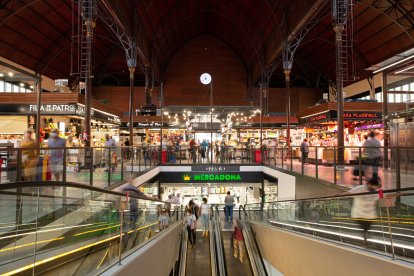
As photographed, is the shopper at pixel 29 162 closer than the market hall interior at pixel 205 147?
No

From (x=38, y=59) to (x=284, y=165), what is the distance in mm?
21271

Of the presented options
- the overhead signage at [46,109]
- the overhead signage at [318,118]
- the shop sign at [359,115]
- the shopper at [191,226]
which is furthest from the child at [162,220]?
the shop sign at [359,115]

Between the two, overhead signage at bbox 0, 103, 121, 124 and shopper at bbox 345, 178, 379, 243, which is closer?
shopper at bbox 345, 178, 379, 243

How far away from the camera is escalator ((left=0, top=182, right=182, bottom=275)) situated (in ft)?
8.51

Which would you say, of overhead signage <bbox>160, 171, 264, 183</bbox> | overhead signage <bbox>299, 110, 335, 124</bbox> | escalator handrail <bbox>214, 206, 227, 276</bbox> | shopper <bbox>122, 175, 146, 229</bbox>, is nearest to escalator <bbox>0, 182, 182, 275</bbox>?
shopper <bbox>122, 175, 146, 229</bbox>

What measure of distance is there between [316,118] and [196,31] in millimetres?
21360


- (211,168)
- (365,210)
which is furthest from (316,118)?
(365,210)

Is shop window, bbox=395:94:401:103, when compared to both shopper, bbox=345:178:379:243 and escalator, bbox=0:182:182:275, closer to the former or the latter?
shopper, bbox=345:178:379:243

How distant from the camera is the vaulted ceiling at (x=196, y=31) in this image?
835 inches

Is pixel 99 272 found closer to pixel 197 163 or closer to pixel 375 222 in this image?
pixel 375 222

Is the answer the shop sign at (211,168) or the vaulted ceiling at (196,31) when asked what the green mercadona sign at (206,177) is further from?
the vaulted ceiling at (196,31)

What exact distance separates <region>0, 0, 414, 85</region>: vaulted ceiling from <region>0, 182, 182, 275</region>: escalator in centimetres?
1352

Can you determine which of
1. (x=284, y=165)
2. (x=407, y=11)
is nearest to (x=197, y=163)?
(x=284, y=165)

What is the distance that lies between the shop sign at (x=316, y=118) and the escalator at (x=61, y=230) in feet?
60.4
